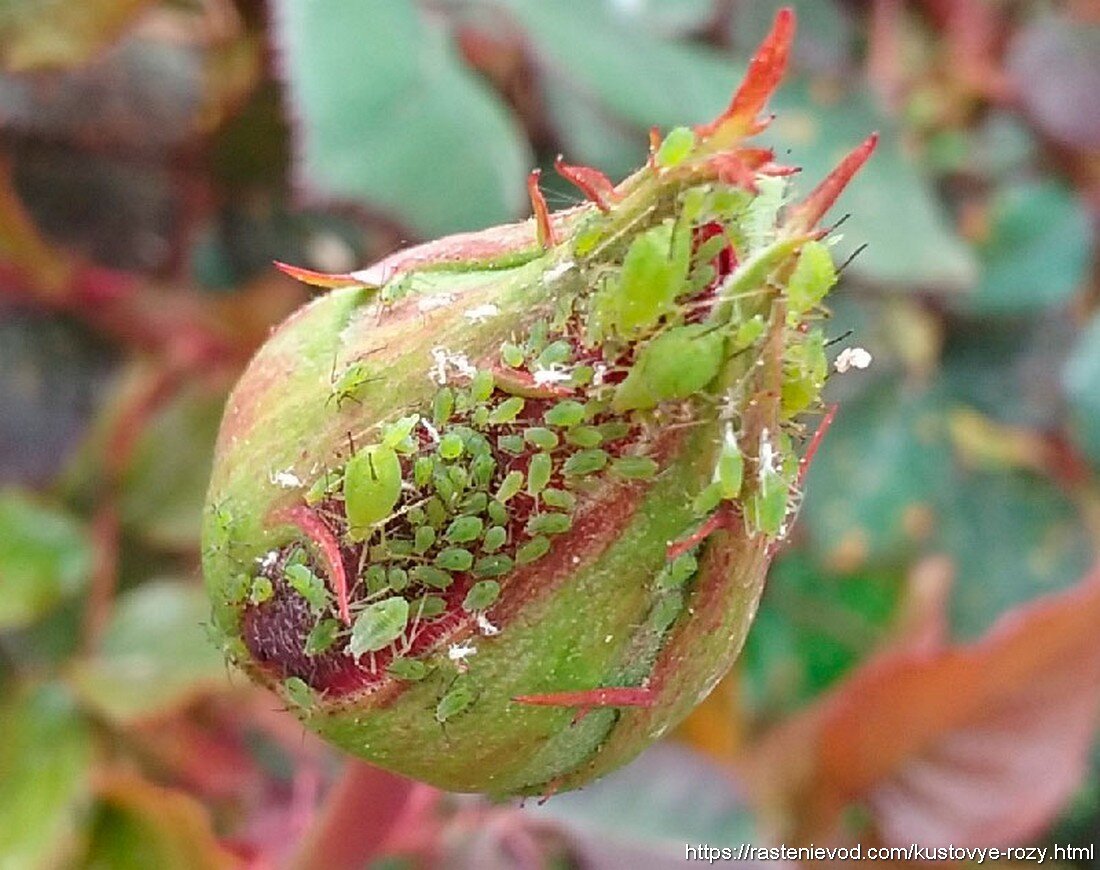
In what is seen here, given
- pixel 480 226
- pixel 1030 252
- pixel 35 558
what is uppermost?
pixel 480 226

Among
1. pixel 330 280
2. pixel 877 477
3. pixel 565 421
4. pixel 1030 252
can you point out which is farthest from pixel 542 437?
pixel 1030 252

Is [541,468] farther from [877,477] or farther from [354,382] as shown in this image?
[877,477]

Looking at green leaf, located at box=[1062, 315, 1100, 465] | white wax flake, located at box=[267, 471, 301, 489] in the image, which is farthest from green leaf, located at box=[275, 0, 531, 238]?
green leaf, located at box=[1062, 315, 1100, 465]

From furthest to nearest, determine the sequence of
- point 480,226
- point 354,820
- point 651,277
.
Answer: point 480,226
point 354,820
point 651,277

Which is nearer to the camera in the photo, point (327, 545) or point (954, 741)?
point (327, 545)

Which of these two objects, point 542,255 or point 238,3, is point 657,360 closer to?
point 542,255

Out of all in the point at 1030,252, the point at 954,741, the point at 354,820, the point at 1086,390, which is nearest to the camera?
the point at 354,820
